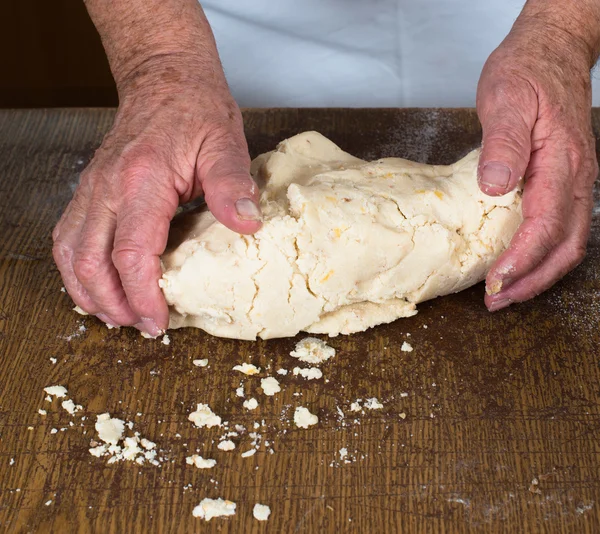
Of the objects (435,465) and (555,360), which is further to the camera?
(555,360)

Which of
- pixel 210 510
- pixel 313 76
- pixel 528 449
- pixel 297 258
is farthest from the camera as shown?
pixel 313 76

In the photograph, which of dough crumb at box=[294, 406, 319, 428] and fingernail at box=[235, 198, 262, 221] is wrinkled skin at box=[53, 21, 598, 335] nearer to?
fingernail at box=[235, 198, 262, 221]

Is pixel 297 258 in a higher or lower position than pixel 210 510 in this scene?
higher

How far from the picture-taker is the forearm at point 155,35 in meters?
2.03

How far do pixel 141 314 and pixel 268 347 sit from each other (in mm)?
317

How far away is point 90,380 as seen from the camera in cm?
179

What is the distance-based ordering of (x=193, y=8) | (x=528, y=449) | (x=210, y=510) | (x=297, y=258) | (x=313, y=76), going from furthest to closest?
(x=313, y=76), (x=193, y=8), (x=297, y=258), (x=528, y=449), (x=210, y=510)

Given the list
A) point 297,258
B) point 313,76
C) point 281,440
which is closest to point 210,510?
point 281,440

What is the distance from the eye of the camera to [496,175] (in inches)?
67.7

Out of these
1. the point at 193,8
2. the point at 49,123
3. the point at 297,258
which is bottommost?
the point at 49,123

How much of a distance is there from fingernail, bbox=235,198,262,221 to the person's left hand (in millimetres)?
515

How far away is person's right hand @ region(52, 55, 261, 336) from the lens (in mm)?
1706

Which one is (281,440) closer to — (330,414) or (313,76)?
(330,414)

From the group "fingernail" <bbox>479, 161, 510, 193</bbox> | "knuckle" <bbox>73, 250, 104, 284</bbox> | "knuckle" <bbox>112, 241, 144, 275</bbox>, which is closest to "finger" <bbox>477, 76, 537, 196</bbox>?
"fingernail" <bbox>479, 161, 510, 193</bbox>
